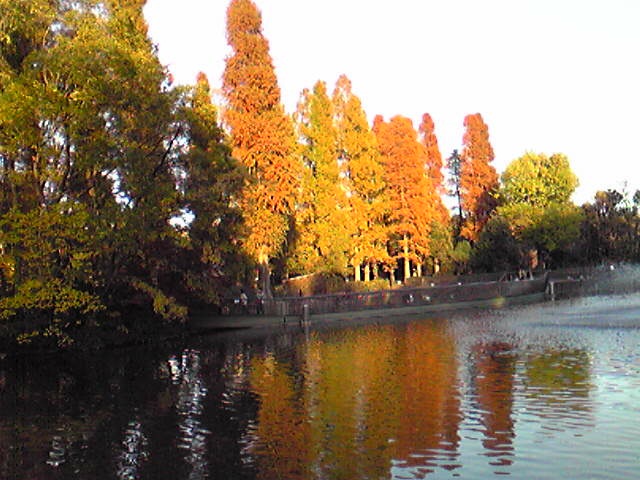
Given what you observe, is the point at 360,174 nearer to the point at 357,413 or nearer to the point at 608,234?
the point at 608,234

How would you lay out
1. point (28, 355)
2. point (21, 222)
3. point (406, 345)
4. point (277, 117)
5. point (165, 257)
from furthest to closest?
point (277, 117) → point (165, 257) → point (28, 355) → point (406, 345) → point (21, 222)

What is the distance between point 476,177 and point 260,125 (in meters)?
35.1

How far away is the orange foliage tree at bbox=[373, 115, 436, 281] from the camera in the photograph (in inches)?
2228

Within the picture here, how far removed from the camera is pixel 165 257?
32375mm

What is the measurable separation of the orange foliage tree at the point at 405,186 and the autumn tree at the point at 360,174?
5.06 feet

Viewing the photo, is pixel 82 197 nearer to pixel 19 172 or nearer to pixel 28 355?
pixel 19 172

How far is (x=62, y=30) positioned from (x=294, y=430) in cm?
2024

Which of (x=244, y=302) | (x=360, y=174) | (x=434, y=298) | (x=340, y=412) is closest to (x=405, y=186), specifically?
(x=360, y=174)

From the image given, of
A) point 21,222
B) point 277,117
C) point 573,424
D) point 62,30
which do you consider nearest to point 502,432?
point 573,424

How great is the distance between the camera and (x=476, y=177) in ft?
238

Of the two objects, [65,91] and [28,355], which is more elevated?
[65,91]

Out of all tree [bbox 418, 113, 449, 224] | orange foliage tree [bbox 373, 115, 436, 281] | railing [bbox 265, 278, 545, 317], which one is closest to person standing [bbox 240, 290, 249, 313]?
railing [bbox 265, 278, 545, 317]

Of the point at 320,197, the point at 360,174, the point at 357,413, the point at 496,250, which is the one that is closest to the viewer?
the point at 357,413

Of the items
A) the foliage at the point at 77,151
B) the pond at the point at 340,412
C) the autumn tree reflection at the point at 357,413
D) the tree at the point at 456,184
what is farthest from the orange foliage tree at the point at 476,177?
the autumn tree reflection at the point at 357,413
